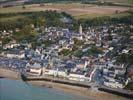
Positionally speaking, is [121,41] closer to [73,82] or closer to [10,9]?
[73,82]

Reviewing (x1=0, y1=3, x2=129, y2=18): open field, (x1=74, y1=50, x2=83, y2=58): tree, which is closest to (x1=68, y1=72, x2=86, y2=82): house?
(x1=74, y1=50, x2=83, y2=58): tree

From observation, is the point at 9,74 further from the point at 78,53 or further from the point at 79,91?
the point at 79,91

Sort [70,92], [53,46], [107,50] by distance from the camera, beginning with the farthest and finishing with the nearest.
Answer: [53,46], [107,50], [70,92]

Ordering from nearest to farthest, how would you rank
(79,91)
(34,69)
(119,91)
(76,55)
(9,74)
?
1. (119,91)
2. (79,91)
3. (34,69)
4. (9,74)
5. (76,55)

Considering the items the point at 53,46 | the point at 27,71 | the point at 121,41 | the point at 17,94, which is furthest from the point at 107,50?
the point at 17,94

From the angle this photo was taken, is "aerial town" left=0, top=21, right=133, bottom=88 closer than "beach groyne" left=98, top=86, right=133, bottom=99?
No

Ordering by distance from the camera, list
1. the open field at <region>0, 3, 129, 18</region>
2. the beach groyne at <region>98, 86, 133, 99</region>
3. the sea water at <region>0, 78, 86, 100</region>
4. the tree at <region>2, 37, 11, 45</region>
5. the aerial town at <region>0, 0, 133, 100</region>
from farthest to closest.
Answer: the open field at <region>0, 3, 129, 18</region> → the tree at <region>2, 37, 11, 45</region> → the aerial town at <region>0, 0, 133, 100</region> → the sea water at <region>0, 78, 86, 100</region> → the beach groyne at <region>98, 86, 133, 99</region>

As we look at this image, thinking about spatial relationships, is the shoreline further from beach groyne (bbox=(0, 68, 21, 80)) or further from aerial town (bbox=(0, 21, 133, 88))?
aerial town (bbox=(0, 21, 133, 88))

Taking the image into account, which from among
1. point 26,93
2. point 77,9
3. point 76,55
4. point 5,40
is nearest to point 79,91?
point 26,93
